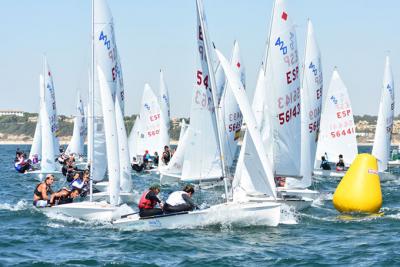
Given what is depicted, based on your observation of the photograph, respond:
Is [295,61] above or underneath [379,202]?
above

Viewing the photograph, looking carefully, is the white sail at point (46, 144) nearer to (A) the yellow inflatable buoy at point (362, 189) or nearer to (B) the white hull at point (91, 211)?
(B) the white hull at point (91, 211)

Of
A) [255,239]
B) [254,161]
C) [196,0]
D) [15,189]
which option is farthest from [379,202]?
[15,189]

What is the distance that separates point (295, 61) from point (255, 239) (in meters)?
8.18

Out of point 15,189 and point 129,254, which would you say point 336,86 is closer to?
point 15,189

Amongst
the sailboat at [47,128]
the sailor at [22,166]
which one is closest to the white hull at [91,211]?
the sailboat at [47,128]

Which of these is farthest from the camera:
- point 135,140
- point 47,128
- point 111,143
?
point 135,140

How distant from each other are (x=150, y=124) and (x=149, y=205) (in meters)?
26.7

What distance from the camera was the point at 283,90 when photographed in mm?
25281

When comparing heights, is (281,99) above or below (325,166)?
above

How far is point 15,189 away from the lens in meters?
33.5

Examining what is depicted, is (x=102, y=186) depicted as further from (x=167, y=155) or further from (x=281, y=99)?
(x=167, y=155)

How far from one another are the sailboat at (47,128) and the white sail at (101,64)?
14.9 metres

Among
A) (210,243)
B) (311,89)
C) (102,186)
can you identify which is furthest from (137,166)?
(210,243)

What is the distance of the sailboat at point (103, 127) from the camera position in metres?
21.9
